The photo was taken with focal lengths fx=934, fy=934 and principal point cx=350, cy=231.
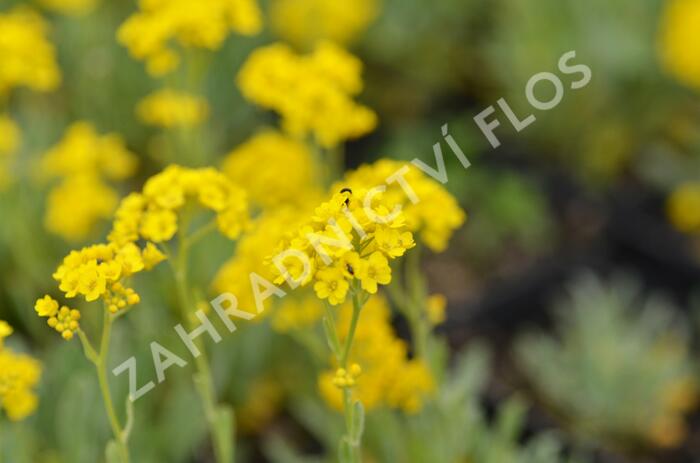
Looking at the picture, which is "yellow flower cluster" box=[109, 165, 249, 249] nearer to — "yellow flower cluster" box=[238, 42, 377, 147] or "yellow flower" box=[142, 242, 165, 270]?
"yellow flower" box=[142, 242, 165, 270]

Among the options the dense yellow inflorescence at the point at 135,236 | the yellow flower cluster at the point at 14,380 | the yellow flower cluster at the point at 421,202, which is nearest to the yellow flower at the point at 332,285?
the dense yellow inflorescence at the point at 135,236

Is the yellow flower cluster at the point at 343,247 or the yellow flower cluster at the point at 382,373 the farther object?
the yellow flower cluster at the point at 382,373

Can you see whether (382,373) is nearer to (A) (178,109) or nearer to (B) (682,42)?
(A) (178,109)

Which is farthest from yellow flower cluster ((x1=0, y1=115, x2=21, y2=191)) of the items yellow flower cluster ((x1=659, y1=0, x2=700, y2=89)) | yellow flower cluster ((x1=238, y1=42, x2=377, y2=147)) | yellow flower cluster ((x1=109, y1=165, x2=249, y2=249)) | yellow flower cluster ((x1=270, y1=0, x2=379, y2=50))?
yellow flower cluster ((x1=659, y1=0, x2=700, y2=89))

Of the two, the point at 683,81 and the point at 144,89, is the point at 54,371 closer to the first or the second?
the point at 144,89

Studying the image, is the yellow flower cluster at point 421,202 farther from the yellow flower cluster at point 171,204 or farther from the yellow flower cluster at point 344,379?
the yellow flower cluster at point 344,379

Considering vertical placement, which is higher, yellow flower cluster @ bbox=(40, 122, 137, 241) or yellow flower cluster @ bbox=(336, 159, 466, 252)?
yellow flower cluster @ bbox=(40, 122, 137, 241)
